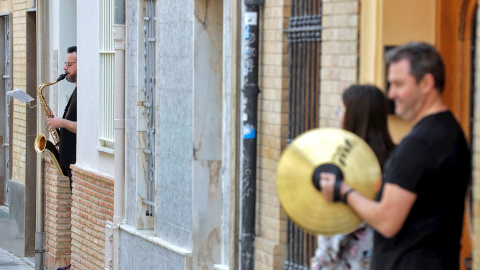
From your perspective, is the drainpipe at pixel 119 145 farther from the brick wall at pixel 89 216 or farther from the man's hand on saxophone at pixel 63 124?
the man's hand on saxophone at pixel 63 124

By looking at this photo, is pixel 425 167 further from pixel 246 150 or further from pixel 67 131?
pixel 67 131

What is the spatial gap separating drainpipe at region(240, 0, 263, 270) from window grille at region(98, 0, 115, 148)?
4174 millimetres

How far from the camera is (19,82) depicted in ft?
53.9

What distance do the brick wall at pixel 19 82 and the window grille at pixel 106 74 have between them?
3623 millimetres

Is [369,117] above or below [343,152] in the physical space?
above

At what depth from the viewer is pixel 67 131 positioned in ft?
45.7

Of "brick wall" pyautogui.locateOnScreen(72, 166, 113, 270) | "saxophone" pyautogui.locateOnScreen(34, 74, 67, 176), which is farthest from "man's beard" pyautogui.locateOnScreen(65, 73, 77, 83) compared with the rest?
"brick wall" pyautogui.locateOnScreen(72, 166, 113, 270)

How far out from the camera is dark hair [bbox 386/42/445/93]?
15.7 feet

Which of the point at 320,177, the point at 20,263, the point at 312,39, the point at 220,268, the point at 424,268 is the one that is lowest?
the point at 20,263

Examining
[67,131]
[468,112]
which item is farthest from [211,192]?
[67,131]

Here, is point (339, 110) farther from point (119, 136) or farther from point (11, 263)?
point (11, 263)

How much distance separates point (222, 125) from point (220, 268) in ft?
3.92

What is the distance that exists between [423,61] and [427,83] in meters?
0.09

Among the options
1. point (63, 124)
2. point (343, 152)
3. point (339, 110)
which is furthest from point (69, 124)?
point (343, 152)
